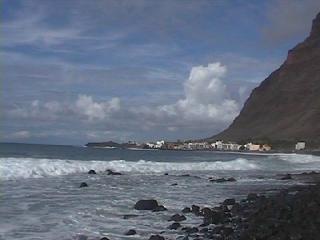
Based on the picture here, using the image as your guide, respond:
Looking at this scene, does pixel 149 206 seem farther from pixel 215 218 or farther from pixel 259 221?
pixel 259 221

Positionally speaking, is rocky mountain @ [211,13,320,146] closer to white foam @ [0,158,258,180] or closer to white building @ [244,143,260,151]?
white building @ [244,143,260,151]

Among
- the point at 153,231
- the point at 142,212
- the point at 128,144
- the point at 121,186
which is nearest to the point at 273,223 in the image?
the point at 153,231

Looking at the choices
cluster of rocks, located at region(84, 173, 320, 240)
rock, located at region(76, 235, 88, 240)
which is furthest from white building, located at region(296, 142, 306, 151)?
rock, located at region(76, 235, 88, 240)

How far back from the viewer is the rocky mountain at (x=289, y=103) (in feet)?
394

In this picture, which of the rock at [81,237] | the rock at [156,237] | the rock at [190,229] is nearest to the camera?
the rock at [156,237]

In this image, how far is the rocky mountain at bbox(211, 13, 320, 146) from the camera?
394 ft

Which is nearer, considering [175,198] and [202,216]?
[202,216]

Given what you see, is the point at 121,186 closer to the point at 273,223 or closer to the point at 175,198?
the point at 175,198

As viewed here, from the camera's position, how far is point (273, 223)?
1158 cm

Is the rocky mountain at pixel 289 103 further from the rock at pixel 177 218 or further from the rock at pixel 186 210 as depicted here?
the rock at pixel 177 218

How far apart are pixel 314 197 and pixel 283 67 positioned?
444 feet

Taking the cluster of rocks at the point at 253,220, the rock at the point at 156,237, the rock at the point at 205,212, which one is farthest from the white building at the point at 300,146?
the rock at the point at 156,237

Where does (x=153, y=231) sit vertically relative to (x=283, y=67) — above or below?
below

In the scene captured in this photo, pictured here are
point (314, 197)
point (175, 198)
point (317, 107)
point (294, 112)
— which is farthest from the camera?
point (294, 112)
